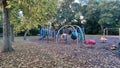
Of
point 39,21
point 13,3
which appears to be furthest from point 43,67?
point 39,21

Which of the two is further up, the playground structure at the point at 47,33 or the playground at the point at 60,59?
the playground structure at the point at 47,33

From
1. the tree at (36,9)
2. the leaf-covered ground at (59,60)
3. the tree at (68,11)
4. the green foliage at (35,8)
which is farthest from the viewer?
the tree at (68,11)

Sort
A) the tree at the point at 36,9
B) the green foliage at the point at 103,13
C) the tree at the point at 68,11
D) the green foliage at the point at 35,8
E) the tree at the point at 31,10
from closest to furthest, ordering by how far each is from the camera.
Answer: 1. the green foliage at the point at 35,8
2. the tree at the point at 36,9
3. the tree at the point at 31,10
4. the green foliage at the point at 103,13
5. the tree at the point at 68,11

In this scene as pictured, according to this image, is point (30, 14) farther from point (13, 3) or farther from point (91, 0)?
point (91, 0)

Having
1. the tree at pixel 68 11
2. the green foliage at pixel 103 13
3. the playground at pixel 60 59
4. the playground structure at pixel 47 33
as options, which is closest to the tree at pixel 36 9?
the playground at pixel 60 59

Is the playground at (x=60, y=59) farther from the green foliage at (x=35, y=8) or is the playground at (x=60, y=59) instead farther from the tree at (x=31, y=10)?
the green foliage at (x=35, y=8)

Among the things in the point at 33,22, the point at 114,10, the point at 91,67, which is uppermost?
the point at 114,10

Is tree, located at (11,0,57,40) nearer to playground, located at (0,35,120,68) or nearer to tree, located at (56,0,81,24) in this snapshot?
playground, located at (0,35,120,68)

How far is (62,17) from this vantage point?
32.7 metres

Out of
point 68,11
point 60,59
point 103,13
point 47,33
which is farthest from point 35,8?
point 68,11

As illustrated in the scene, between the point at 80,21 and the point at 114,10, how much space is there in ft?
18.5

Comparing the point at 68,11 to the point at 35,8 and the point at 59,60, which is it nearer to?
the point at 35,8

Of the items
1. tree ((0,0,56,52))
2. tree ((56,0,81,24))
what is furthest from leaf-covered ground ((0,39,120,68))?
tree ((56,0,81,24))

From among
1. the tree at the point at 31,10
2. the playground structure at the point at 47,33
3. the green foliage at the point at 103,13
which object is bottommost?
the playground structure at the point at 47,33
